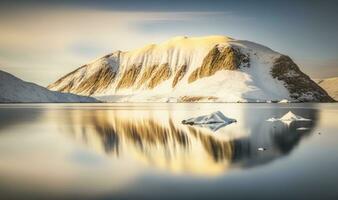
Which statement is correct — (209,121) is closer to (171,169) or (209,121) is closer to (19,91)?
(171,169)

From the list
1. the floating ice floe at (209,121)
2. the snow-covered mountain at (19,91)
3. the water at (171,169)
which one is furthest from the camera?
the snow-covered mountain at (19,91)

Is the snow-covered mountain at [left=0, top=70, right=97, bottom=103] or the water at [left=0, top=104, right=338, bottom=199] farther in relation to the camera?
the snow-covered mountain at [left=0, top=70, right=97, bottom=103]

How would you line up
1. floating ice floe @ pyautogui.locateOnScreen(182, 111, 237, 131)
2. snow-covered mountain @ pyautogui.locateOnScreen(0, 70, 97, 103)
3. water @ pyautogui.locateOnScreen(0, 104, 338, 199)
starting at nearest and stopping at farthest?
water @ pyautogui.locateOnScreen(0, 104, 338, 199), floating ice floe @ pyautogui.locateOnScreen(182, 111, 237, 131), snow-covered mountain @ pyautogui.locateOnScreen(0, 70, 97, 103)

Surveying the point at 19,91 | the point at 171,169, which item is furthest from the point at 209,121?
the point at 19,91

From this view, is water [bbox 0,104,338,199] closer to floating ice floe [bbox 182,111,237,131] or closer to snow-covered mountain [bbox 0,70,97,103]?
floating ice floe [bbox 182,111,237,131]

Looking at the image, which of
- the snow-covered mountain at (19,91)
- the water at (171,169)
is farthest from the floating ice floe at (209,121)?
the snow-covered mountain at (19,91)

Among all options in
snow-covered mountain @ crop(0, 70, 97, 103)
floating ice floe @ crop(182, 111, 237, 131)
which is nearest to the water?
floating ice floe @ crop(182, 111, 237, 131)

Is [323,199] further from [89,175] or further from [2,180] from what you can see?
[2,180]

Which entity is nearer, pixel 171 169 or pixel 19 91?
pixel 171 169

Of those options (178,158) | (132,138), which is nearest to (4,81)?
(132,138)

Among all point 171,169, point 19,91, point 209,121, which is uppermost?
point 19,91

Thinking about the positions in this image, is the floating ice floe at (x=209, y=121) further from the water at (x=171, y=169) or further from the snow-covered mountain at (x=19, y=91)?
the snow-covered mountain at (x=19, y=91)
